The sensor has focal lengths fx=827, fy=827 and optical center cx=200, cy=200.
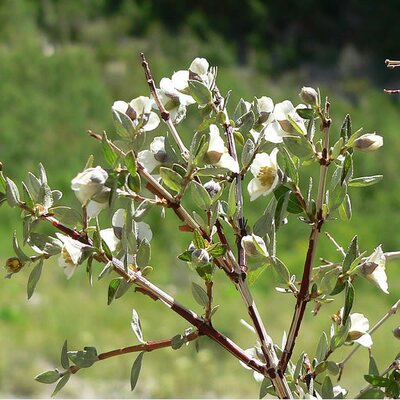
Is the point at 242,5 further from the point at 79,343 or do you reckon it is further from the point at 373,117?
the point at 79,343

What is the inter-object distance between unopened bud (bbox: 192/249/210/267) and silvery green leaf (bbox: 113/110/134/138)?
0.31 feet

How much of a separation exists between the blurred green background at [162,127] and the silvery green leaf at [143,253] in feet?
8.84

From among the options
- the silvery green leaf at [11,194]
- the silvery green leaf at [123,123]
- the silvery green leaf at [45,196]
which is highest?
the silvery green leaf at [123,123]

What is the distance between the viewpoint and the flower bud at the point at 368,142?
0.59m

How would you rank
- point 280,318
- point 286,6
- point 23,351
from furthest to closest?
point 286,6
point 280,318
point 23,351

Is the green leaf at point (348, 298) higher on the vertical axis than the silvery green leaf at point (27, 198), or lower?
lower

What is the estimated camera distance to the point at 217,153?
22.9 inches

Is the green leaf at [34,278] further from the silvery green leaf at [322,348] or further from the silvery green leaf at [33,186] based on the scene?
the silvery green leaf at [322,348]

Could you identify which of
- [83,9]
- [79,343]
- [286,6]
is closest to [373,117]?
[286,6]

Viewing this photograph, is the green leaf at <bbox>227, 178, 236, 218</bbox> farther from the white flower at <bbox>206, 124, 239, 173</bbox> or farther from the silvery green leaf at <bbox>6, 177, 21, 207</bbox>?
the silvery green leaf at <bbox>6, 177, 21, 207</bbox>

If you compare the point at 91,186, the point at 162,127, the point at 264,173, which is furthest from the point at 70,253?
the point at 162,127

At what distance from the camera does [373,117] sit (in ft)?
23.1

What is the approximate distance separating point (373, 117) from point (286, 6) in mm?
2045

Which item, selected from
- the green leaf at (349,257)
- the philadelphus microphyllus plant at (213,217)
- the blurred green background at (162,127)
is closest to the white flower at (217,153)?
the philadelphus microphyllus plant at (213,217)
